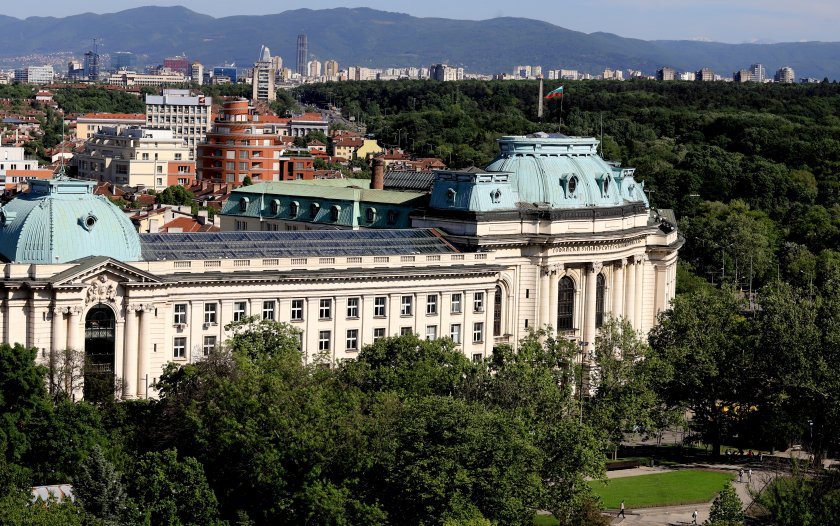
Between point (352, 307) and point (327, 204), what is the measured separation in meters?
24.3

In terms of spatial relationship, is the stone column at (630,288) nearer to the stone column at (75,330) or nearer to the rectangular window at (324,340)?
the rectangular window at (324,340)

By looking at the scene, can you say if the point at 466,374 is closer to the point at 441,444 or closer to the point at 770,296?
the point at 441,444

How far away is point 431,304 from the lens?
12425 cm

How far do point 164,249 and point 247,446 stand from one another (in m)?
30.6

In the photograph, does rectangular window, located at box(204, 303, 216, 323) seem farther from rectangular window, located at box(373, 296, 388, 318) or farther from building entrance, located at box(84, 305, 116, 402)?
rectangular window, located at box(373, 296, 388, 318)

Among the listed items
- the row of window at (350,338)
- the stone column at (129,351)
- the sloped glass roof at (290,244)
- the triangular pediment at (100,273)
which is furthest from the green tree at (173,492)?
the sloped glass roof at (290,244)

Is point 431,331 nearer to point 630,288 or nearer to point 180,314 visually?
point 180,314

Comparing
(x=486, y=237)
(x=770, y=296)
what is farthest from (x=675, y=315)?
(x=486, y=237)

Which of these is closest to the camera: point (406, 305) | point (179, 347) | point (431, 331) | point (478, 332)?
point (179, 347)

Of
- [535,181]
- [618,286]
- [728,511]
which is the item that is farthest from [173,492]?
[618,286]

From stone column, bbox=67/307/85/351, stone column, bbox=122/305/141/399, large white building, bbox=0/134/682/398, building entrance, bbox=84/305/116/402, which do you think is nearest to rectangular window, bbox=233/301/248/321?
large white building, bbox=0/134/682/398

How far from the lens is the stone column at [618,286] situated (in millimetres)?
139250

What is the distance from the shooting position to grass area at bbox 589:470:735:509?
104375mm

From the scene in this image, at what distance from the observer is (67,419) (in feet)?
297
